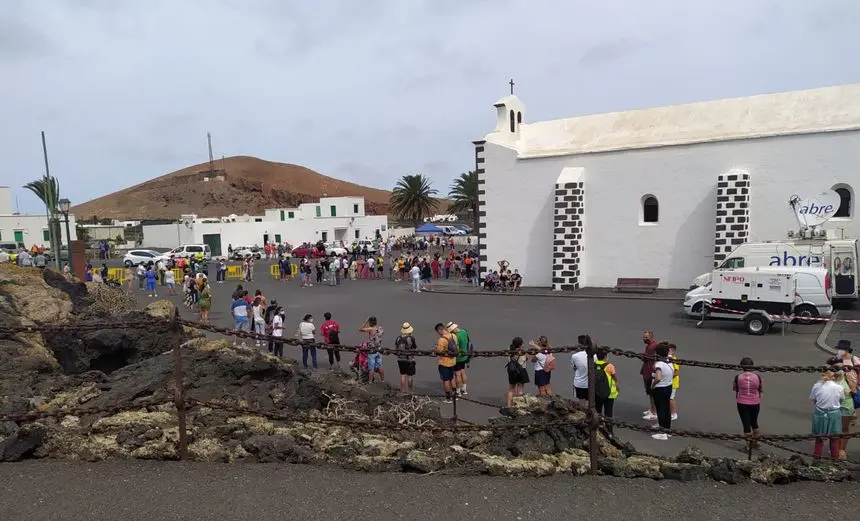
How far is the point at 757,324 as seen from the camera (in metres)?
14.6

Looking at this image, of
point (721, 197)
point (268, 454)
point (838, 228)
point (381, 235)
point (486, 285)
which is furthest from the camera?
point (381, 235)

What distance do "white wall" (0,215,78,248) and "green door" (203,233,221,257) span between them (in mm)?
11429

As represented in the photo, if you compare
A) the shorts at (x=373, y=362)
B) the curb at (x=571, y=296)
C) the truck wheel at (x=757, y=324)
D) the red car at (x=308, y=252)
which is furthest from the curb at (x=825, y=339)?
the red car at (x=308, y=252)

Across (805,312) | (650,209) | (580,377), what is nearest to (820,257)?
(805,312)

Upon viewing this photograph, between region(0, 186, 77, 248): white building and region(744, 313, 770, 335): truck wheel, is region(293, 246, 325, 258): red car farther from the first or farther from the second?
region(744, 313, 770, 335): truck wheel

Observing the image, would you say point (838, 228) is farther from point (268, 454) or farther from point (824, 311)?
point (268, 454)

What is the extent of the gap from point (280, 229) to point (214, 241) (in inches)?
260

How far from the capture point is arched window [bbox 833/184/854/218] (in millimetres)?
20203

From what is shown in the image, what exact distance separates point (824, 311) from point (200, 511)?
1689 cm

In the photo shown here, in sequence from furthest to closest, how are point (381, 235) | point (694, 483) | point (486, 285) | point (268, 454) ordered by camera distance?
point (381, 235) → point (486, 285) → point (268, 454) → point (694, 483)

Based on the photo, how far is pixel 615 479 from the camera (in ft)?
14.2

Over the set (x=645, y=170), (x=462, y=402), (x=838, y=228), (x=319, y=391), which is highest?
(x=645, y=170)

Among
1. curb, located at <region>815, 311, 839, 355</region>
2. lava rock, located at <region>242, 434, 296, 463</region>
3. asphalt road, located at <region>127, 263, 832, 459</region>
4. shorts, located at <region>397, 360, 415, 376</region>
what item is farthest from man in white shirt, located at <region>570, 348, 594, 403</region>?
curb, located at <region>815, 311, 839, 355</region>

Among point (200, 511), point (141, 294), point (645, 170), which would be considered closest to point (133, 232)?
point (141, 294)
